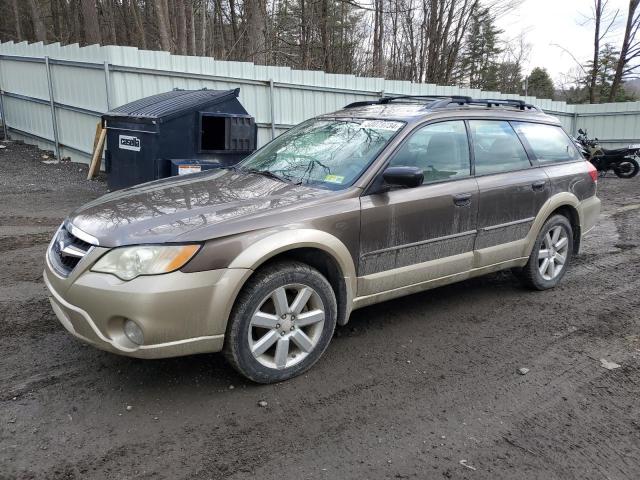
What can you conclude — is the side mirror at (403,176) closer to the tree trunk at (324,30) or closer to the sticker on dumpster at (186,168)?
the sticker on dumpster at (186,168)

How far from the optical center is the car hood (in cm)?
300

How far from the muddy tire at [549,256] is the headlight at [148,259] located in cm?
331

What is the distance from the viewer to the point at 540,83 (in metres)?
45.8

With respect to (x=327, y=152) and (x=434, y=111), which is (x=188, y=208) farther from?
(x=434, y=111)

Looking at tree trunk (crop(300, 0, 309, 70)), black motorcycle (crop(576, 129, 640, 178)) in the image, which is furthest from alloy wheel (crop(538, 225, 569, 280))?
tree trunk (crop(300, 0, 309, 70))

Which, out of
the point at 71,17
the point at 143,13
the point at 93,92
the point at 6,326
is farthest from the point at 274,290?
the point at 71,17

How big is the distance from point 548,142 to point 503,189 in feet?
3.43

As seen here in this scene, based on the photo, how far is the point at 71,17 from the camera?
27875mm

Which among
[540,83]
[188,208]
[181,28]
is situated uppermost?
[181,28]

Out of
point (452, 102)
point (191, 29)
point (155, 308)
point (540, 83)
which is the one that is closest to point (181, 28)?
point (191, 29)

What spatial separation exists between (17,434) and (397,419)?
6.58 ft

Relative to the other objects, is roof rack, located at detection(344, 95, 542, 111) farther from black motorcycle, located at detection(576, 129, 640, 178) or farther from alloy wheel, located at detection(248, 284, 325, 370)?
black motorcycle, located at detection(576, 129, 640, 178)

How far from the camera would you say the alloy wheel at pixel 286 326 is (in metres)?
3.22

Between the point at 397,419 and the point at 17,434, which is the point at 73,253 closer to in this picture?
the point at 17,434
